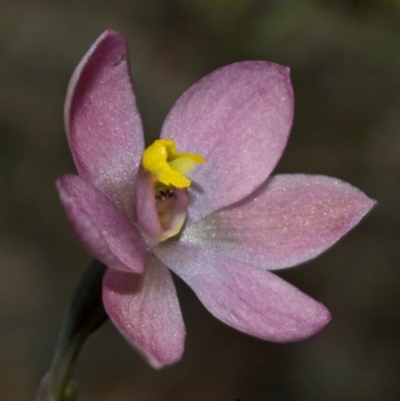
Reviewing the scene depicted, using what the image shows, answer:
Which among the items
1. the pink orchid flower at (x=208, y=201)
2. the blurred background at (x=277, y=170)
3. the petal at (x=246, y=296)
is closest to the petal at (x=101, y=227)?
the pink orchid flower at (x=208, y=201)

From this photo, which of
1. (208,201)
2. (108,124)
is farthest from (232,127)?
(108,124)

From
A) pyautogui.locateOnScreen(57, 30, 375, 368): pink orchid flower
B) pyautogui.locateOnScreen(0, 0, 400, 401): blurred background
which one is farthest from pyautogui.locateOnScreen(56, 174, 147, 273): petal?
pyautogui.locateOnScreen(0, 0, 400, 401): blurred background

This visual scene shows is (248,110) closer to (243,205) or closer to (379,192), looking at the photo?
(243,205)

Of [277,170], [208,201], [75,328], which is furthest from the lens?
[277,170]

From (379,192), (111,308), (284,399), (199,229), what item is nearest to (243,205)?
(199,229)

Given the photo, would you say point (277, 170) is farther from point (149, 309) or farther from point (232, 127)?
point (149, 309)

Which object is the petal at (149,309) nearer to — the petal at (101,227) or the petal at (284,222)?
the petal at (101,227)
